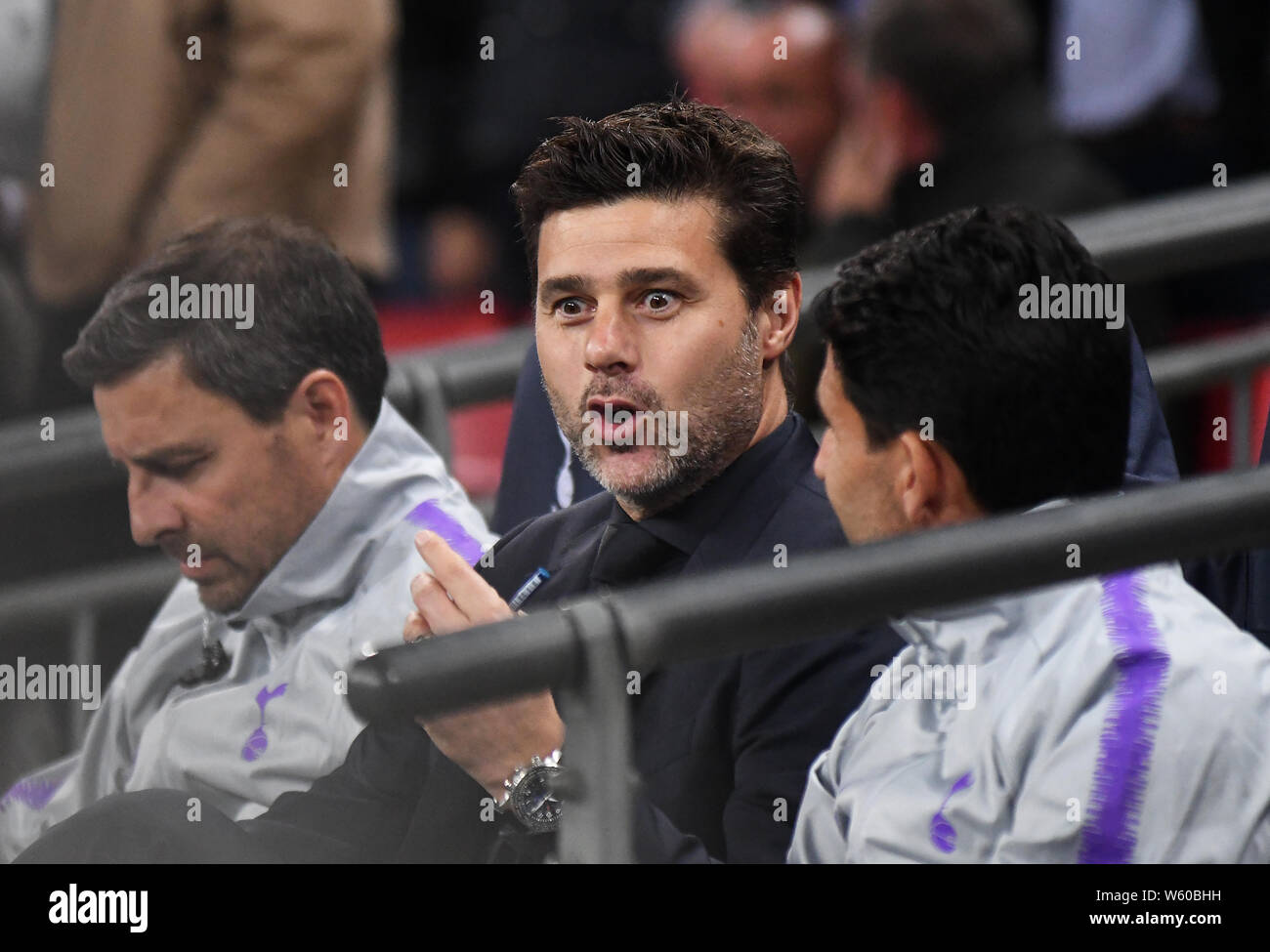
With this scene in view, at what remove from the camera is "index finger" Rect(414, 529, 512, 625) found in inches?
58.1

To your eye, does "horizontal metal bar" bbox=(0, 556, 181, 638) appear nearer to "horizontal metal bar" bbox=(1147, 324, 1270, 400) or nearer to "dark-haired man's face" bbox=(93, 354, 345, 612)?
"dark-haired man's face" bbox=(93, 354, 345, 612)

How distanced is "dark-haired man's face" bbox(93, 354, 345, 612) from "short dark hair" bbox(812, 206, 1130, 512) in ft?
1.85

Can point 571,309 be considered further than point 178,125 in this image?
No

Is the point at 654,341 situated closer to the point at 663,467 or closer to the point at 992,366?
the point at 663,467

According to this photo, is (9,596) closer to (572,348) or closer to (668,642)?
(572,348)

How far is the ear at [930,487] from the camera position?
1.61 m

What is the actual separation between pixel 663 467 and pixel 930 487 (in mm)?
249

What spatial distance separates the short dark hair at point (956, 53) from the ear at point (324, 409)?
145 centimetres

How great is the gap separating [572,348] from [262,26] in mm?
1058

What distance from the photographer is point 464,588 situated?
58.8 inches

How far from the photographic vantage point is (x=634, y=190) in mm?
1737

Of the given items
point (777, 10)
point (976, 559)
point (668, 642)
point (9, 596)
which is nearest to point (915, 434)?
point (976, 559)

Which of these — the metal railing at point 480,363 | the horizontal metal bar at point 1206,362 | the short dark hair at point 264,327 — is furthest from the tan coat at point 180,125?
the horizontal metal bar at point 1206,362

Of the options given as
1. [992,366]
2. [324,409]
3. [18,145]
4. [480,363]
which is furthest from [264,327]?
[18,145]
